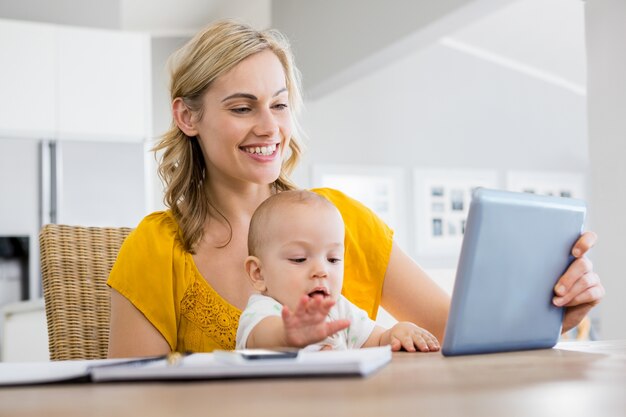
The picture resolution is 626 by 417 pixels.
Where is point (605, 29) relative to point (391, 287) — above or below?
above

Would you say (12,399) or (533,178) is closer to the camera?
(12,399)

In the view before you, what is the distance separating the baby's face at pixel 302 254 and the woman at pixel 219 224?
0.90ft

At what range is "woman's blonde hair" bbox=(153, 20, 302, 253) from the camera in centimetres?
167

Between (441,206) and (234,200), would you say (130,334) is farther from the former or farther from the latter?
(441,206)

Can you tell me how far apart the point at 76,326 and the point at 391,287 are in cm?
70

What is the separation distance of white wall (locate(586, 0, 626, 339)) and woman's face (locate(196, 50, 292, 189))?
1.98m

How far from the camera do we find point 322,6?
249 inches

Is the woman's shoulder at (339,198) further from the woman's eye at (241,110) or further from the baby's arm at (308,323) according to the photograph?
the baby's arm at (308,323)

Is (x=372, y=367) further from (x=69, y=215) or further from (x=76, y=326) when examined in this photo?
(x=69, y=215)

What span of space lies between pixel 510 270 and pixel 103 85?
14.7 feet

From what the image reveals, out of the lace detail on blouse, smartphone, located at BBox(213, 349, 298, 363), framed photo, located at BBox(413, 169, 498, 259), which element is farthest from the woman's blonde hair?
framed photo, located at BBox(413, 169, 498, 259)

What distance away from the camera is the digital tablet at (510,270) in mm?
1003

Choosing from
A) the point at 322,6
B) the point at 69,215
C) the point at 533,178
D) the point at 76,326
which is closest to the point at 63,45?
the point at 69,215

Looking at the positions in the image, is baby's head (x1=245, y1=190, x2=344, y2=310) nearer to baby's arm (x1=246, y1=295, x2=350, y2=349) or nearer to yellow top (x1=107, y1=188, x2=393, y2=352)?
yellow top (x1=107, y1=188, x2=393, y2=352)
